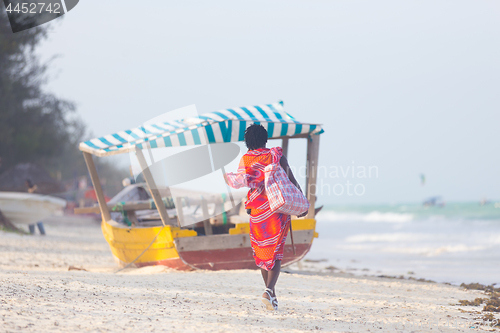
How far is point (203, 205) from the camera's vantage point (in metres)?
8.10

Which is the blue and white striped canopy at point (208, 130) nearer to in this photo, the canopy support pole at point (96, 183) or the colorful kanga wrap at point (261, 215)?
the canopy support pole at point (96, 183)

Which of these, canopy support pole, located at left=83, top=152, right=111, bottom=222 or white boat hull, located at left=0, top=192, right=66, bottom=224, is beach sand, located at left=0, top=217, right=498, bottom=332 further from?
white boat hull, located at left=0, top=192, right=66, bottom=224

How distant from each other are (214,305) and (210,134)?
316 cm

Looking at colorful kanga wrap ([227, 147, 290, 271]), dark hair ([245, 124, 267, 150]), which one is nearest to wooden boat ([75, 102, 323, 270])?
dark hair ([245, 124, 267, 150])

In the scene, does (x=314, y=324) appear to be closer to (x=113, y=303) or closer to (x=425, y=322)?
(x=425, y=322)

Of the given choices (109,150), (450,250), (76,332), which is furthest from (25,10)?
(76,332)

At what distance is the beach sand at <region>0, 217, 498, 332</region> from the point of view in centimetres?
391

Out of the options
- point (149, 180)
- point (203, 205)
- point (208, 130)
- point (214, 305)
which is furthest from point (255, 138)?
point (203, 205)

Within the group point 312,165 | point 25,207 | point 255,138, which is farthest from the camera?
point 25,207

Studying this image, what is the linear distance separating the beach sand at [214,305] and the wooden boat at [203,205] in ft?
1.59

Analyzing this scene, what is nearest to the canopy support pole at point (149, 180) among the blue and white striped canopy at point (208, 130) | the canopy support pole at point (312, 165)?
the blue and white striped canopy at point (208, 130)

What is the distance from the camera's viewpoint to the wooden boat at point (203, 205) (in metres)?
7.29

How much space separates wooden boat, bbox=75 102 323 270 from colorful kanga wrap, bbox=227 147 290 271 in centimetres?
251

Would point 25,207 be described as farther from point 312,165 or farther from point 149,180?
point 312,165
